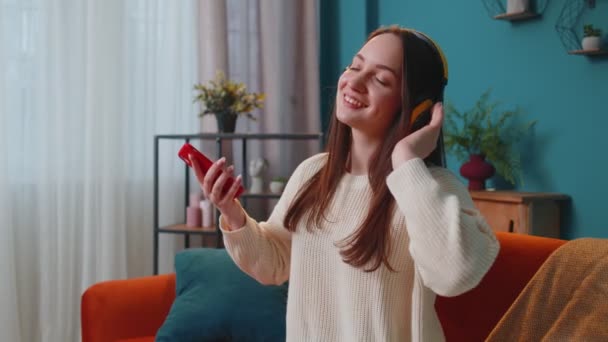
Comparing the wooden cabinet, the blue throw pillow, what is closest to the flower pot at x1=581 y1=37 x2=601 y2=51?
the wooden cabinet

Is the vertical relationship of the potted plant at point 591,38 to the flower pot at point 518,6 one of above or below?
below

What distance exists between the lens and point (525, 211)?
2.73 m

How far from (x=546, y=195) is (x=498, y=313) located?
4.29 feet

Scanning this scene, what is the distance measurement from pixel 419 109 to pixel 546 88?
1914mm

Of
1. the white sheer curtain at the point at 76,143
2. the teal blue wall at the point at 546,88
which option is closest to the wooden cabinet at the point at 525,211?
the teal blue wall at the point at 546,88

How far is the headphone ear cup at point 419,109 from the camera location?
124 cm

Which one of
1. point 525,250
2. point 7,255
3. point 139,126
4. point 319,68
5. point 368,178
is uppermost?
point 319,68

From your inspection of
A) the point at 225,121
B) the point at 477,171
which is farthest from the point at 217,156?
the point at 477,171

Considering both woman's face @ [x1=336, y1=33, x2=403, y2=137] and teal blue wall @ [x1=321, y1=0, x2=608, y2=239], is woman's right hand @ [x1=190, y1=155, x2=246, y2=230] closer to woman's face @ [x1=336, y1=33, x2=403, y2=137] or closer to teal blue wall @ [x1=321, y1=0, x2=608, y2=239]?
woman's face @ [x1=336, y1=33, x2=403, y2=137]

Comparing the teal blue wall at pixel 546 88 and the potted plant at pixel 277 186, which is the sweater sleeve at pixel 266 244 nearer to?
the teal blue wall at pixel 546 88

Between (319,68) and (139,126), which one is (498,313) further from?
(319,68)

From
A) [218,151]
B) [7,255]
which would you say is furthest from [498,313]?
[7,255]

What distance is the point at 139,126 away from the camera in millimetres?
3729

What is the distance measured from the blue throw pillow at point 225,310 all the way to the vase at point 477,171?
125cm
